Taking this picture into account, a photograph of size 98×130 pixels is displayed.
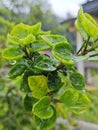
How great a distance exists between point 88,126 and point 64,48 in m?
2.40

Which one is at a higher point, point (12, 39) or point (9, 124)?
point (12, 39)

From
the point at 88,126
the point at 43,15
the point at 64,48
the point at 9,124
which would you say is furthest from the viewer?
the point at 88,126

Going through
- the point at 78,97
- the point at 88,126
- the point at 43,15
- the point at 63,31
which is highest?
the point at 43,15

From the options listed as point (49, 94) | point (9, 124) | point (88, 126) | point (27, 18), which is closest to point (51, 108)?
point (49, 94)

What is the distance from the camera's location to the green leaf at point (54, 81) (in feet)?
1.24

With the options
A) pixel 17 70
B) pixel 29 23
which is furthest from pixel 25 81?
pixel 29 23

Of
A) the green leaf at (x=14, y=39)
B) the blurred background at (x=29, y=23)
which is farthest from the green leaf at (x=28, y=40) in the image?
the blurred background at (x=29, y=23)

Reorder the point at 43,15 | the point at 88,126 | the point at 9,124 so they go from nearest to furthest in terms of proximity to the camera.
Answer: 1. the point at 9,124
2. the point at 43,15
3. the point at 88,126

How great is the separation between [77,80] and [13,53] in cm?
8

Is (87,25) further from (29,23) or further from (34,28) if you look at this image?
(29,23)

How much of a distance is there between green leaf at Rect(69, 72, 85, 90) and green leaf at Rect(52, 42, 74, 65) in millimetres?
35

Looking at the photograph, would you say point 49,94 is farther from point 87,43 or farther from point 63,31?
point 63,31

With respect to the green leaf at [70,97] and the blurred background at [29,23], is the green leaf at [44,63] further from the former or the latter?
the blurred background at [29,23]

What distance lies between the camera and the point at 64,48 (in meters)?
0.34
